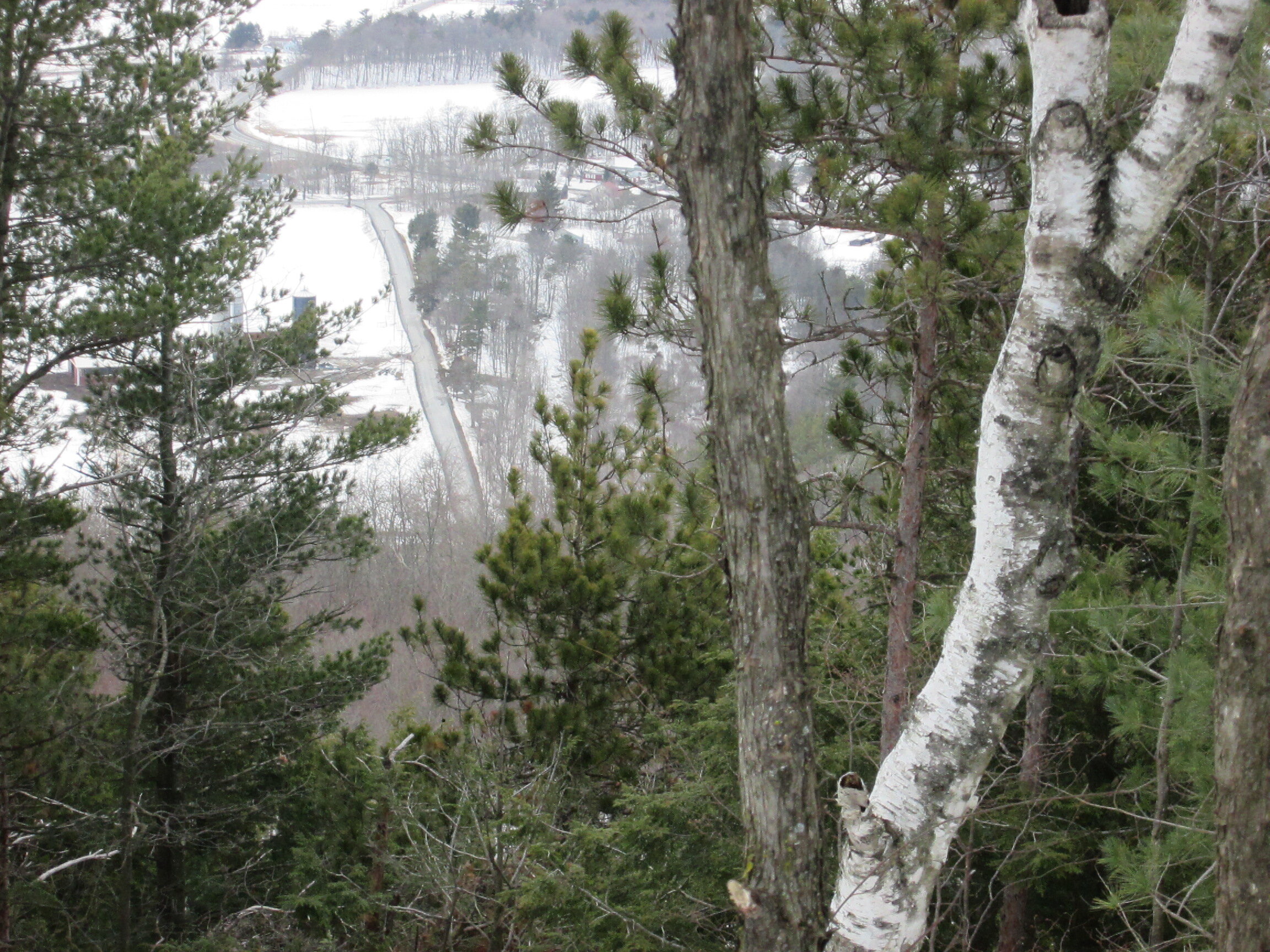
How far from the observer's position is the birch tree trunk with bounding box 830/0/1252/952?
2.23m

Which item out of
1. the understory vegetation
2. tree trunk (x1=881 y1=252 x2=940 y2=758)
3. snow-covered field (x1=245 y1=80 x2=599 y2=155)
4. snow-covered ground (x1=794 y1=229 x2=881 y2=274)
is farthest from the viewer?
snow-covered field (x1=245 y1=80 x2=599 y2=155)

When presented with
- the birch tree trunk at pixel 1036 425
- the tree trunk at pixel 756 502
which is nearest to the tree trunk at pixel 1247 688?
the birch tree trunk at pixel 1036 425

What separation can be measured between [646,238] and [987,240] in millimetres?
26665

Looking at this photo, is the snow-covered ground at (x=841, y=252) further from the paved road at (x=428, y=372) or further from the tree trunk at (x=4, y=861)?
the tree trunk at (x=4, y=861)

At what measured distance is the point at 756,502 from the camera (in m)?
2.80

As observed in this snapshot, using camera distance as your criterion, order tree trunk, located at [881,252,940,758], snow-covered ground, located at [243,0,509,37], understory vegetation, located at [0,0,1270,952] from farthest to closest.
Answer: snow-covered ground, located at [243,0,509,37]
tree trunk, located at [881,252,940,758]
understory vegetation, located at [0,0,1270,952]

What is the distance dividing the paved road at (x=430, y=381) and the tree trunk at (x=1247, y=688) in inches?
877

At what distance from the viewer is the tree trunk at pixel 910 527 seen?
13.4 ft

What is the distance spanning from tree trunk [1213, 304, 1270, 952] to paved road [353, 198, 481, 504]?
73.1 feet

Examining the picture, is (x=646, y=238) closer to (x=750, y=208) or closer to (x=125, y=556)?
(x=125, y=556)

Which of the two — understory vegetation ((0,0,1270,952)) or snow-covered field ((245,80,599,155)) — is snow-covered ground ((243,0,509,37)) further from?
understory vegetation ((0,0,1270,952))

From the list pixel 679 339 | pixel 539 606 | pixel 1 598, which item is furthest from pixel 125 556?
pixel 679 339

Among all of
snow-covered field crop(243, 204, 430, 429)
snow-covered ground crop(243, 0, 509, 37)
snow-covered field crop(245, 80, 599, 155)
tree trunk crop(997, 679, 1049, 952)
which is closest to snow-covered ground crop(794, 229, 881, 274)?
snow-covered field crop(243, 204, 430, 429)

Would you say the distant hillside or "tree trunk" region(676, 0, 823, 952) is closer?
"tree trunk" region(676, 0, 823, 952)
